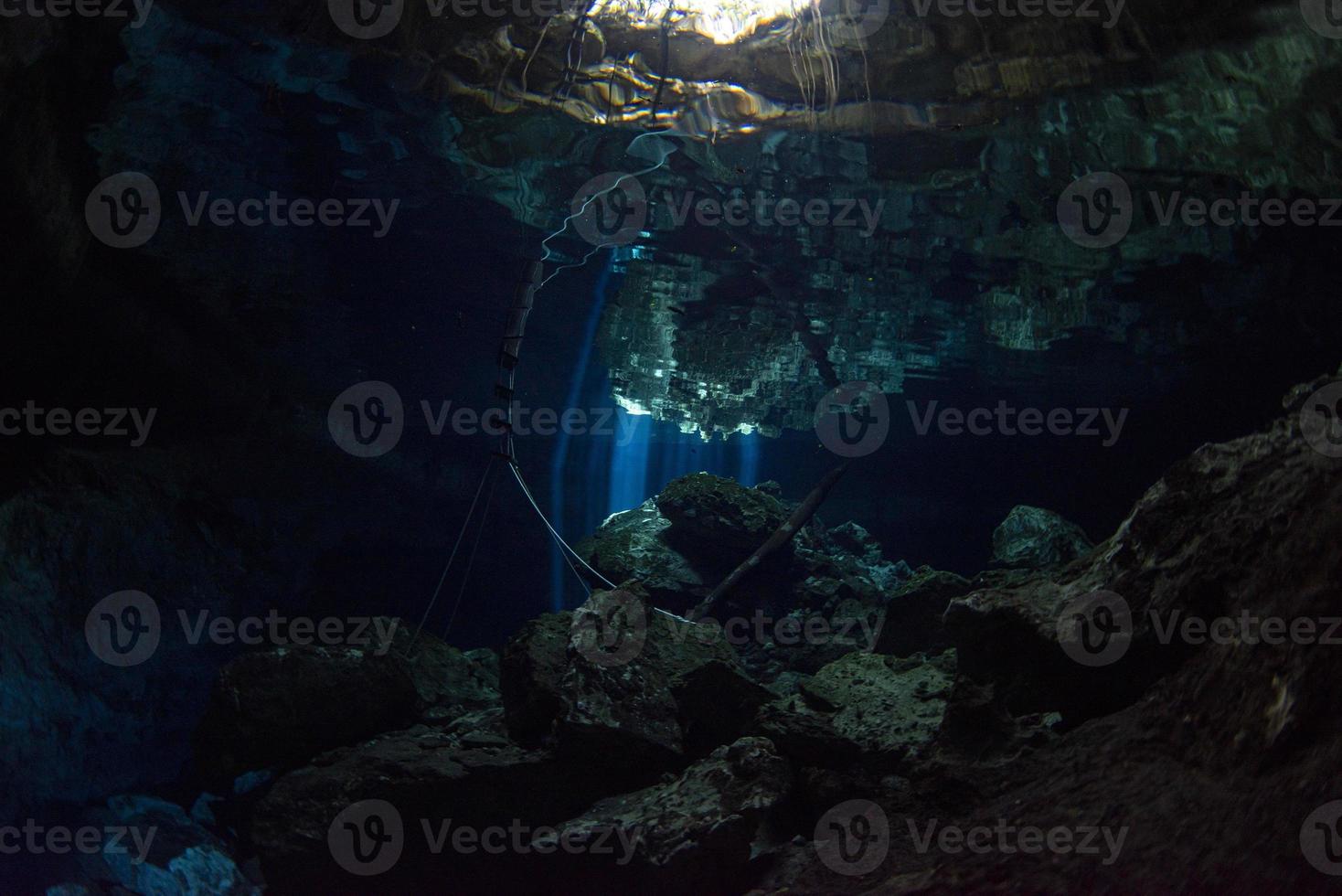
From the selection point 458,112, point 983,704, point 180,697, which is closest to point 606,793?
point 983,704

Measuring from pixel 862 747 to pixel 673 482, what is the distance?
1046 cm

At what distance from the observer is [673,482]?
15.8m

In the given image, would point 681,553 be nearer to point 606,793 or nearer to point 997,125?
point 606,793

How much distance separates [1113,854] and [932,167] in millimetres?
9375

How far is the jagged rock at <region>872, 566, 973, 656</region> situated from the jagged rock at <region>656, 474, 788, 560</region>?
19.5 feet

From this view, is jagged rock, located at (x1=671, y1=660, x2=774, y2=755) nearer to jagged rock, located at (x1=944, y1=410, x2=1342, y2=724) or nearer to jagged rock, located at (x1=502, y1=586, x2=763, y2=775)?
jagged rock, located at (x1=502, y1=586, x2=763, y2=775)

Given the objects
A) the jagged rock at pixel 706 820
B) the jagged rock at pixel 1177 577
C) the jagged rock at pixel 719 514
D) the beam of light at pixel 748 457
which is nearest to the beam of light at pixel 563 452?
the jagged rock at pixel 719 514

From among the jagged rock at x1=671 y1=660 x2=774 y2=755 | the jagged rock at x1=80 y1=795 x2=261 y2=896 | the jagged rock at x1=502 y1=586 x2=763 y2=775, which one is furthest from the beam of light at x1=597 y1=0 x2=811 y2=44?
the jagged rock at x1=80 y1=795 x2=261 y2=896

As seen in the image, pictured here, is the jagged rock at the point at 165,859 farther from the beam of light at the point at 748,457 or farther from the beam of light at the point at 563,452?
the beam of light at the point at 748,457

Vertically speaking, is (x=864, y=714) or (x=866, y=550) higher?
(x=866, y=550)

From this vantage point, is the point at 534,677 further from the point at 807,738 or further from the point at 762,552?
the point at 762,552

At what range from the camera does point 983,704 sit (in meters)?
4.86

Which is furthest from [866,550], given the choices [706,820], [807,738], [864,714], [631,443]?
[631,443]

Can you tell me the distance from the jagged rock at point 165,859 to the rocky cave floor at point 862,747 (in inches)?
1.2
